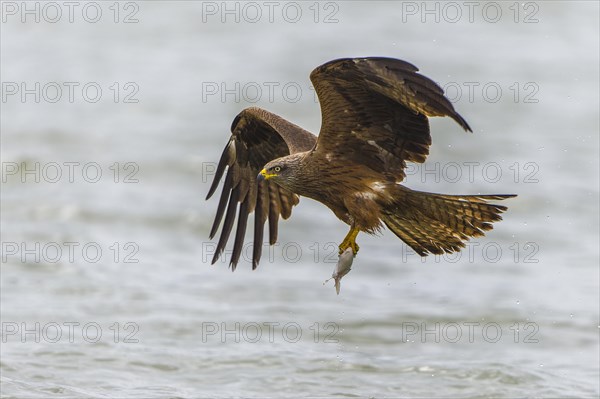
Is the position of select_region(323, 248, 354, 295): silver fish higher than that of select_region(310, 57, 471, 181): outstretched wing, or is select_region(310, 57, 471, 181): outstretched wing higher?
select_region(310, 57, 471, 181): outstretched wing

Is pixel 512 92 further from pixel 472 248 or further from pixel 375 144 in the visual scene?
pixel 375 144

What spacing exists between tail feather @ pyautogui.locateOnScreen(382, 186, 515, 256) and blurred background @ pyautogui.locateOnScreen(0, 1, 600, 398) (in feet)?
6.36

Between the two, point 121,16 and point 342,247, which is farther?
point 121,16

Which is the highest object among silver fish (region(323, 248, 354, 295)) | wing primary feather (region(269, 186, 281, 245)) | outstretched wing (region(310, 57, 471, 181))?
outstretched wing (region(310, 57, 471, 181))

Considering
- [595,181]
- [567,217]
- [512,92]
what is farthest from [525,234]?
[512,92]

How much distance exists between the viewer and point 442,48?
2242 centimetres

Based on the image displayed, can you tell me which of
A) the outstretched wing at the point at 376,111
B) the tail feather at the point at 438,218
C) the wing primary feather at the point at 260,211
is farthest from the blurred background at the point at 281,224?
the outstretched wing at the point at 376,111

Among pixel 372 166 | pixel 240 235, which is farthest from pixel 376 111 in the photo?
pixel 240 235

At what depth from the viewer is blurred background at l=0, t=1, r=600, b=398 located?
11.4m

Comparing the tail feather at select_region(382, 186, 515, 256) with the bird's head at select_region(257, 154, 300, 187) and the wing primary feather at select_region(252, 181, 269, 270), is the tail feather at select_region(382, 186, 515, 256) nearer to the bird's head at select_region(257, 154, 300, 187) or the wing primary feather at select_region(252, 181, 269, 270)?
the bird's head at select_region(257, 154, 300, 187)

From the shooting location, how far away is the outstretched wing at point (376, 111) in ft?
27.2

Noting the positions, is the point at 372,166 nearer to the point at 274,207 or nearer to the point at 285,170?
the point at 285,170

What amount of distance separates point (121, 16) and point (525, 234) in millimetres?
11553

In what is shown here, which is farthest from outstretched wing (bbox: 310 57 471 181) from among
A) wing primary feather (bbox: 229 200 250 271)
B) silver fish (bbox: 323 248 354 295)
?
wing primary feather (bbox: 229 200 250 271)
